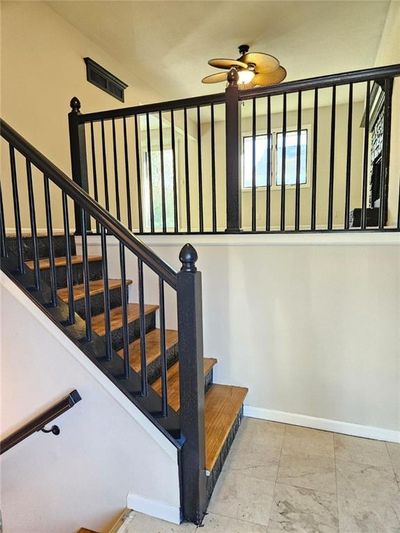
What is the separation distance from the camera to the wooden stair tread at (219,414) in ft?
5.63

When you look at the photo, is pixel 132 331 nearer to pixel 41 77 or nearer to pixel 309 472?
pixel 309 472

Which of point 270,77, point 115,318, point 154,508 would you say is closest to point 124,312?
point 115,318

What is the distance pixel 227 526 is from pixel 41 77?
3.61m

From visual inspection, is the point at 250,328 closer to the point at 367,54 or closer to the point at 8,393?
the point at 8,393

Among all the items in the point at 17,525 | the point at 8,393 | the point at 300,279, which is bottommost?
the point at 17,525

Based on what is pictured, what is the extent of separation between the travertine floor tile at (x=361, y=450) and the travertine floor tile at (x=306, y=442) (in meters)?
0.05

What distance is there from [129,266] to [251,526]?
1.82 m

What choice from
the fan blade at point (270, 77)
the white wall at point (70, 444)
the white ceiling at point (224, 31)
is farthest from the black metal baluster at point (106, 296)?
the fan blade at point (270, 77)

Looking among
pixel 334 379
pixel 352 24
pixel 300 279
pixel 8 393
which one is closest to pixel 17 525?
pixel 8 393

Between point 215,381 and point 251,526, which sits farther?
point 215,381

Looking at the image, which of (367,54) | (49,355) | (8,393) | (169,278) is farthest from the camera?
(367,54)

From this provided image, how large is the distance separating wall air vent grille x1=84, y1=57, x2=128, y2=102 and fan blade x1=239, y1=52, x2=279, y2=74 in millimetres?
1671

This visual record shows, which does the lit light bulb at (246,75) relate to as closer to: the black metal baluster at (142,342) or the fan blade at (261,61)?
the fan blade at (261,61)

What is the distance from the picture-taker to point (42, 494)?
1.88 meters
